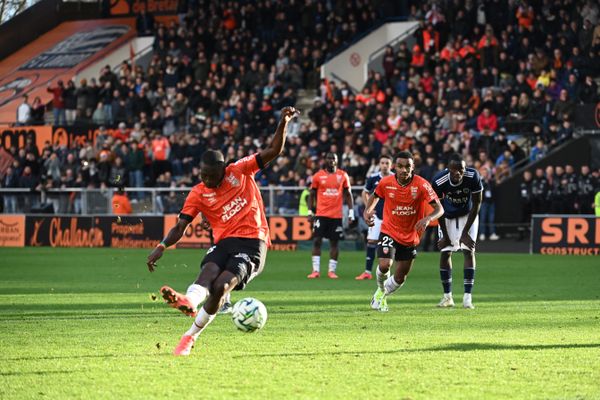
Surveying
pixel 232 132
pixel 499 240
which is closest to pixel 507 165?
pixel 499 240

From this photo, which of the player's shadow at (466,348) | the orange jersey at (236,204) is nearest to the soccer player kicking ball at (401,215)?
the player's shadow at (466,348)

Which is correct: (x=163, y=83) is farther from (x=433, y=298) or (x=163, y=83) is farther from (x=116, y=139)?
(x=433, y=298)

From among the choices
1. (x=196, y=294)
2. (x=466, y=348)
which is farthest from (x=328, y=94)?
(x=196, y=294)

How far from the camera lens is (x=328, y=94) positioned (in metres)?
38.5

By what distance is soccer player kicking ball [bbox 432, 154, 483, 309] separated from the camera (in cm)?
1608

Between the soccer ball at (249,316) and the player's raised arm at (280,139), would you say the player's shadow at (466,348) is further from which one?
the player's raised arm at (280,139)

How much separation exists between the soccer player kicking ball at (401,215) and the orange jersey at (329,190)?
717 centimetres

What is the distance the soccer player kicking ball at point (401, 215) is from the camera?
15391 mm

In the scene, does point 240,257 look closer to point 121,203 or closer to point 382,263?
point 382,263

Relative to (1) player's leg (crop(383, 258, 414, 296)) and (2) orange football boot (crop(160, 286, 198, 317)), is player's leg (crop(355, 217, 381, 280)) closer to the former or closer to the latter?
(1) player's leg (crop(383, 258, 414, 296))

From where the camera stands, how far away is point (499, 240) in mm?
31922

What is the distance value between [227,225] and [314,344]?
61.2 inches

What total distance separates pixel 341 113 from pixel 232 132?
400 cm

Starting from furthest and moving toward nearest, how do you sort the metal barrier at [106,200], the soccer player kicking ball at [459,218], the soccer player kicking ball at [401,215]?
the metal barrier at [106,200] < the soccer player kicking ball at [459,218] < the soccer player kicking ball at [401,215]
